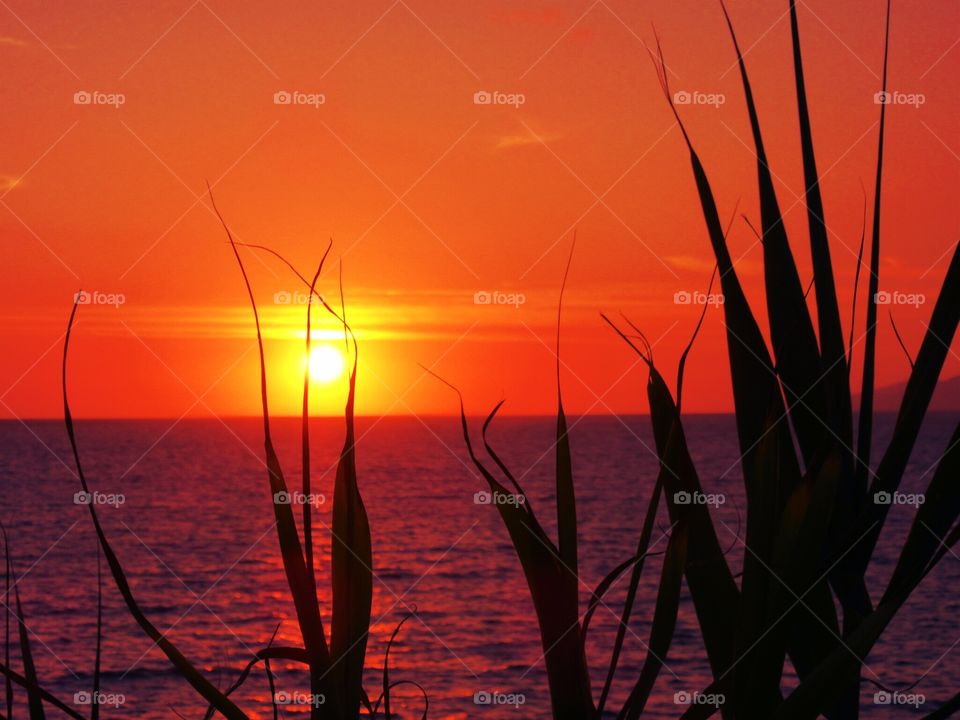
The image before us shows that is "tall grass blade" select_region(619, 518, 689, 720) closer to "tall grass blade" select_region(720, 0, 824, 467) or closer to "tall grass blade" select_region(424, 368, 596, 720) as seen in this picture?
"tall grass blade" select_region(424, 368, 596, 720)

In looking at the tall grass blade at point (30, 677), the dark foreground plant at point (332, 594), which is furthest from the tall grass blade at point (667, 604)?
the tall grass blade at point (30, 677)

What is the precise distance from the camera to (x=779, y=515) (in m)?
1.25

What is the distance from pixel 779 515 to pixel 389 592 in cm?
3540

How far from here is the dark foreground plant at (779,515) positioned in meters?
1.09

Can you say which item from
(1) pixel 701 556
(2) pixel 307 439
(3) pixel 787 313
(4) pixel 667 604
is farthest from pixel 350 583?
(3) pixel 787 313

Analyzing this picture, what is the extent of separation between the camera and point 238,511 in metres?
59.0

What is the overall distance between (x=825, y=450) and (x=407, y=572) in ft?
129

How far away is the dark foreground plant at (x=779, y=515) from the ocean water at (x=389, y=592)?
120 millimetres

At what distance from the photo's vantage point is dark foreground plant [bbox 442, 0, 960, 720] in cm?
109

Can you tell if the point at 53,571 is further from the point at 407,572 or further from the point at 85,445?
the point at 85,445

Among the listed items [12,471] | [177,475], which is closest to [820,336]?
[177,475]

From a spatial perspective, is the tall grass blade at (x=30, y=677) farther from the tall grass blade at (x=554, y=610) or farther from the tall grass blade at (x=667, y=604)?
the tall grass blade at (x=667, y=604)

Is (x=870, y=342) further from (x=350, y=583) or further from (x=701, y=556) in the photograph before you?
(x=350, y=583)

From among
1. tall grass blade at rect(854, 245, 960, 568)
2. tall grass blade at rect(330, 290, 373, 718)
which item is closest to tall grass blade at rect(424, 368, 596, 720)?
tall grass blade at rect(330, 290, 373, 718)
